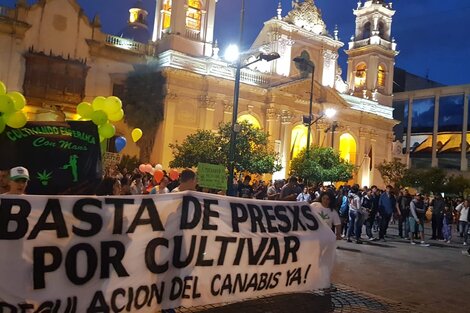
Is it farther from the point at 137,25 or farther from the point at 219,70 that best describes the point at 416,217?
the point at 137,25

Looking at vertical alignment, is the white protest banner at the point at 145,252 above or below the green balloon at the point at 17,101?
below

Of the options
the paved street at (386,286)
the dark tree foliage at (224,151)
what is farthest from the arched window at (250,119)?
the paved street at (386,286)

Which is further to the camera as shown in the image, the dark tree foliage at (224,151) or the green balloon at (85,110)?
the dark tree foliage at (224,151)

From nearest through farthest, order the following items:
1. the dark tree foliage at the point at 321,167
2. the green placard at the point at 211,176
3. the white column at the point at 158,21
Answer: the green placard at the point at 211,176
the dark tree foliage at the point at 321,167
the white column at the point at 158,21

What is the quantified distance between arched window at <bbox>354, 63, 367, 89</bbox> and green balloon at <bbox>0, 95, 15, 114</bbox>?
1626 inches

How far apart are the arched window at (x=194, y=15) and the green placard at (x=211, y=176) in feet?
90.0

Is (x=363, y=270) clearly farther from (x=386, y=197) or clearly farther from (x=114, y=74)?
(x=114, y=74)

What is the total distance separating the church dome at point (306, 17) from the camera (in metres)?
40.5

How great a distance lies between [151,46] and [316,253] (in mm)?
29021

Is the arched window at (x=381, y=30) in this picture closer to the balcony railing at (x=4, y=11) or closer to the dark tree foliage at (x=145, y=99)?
the dark tree foliage at (x=145, y=99)

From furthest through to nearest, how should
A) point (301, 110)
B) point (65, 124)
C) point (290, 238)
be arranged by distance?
1. point (301, 110)
2. point (65, 124)
3. point (290, 238)

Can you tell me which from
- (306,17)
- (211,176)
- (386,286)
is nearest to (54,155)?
(211,176)

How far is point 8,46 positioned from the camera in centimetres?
2705

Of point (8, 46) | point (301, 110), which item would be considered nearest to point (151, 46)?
point (8, 46)
